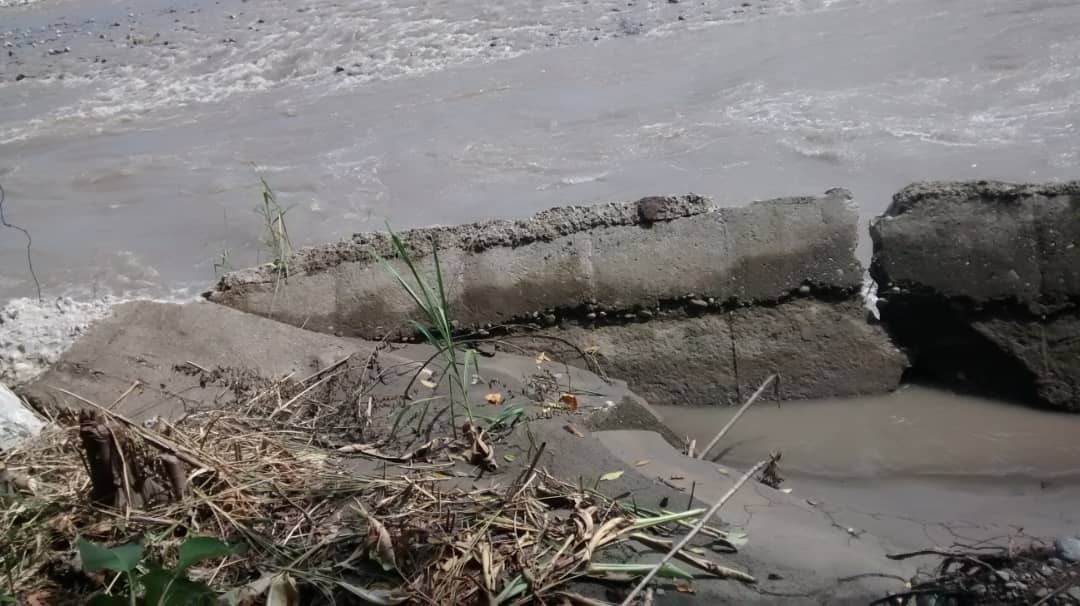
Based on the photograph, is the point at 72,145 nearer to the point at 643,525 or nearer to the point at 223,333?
the point at 223,333

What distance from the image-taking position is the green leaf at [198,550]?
205cm

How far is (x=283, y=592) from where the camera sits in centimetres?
225

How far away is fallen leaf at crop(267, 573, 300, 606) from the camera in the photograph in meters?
2.23

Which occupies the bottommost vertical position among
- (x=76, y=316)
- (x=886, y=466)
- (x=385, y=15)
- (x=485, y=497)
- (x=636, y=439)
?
(x=886, y=466)

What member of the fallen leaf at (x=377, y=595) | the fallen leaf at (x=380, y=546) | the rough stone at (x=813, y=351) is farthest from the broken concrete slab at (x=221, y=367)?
the fallen leaf at (x=377, y=595)

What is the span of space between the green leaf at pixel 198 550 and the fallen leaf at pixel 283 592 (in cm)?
19

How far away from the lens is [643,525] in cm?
243

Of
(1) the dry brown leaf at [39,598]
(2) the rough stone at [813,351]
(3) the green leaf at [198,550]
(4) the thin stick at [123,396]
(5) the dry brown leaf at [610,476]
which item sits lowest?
(2) the rough stone at [813,351]

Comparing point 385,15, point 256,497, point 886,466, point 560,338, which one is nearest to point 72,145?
point 385,15

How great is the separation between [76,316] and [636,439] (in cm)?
230

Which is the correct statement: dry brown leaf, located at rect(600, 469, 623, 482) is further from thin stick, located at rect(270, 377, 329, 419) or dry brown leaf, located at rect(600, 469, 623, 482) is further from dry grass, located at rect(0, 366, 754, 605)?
thin stick, located at rect(270, 377, 329, 419)

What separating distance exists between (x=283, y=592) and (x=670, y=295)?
213cm

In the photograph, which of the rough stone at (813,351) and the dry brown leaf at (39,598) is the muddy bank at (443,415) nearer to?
the rough stone at (813,351)

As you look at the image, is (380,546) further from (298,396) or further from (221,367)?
(221,367)
